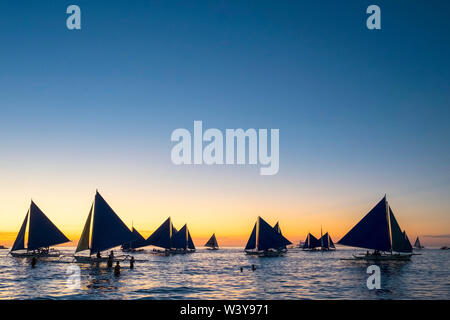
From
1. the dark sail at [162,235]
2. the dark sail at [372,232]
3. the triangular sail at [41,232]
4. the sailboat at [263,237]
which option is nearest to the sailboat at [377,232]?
the dark sail at [372,232]

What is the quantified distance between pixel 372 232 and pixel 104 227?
43114 millimetres

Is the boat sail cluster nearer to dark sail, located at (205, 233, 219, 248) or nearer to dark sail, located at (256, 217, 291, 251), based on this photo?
dark sail, located at (256, 217, 291, 251)

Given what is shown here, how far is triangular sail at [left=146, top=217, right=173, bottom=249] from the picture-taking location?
108m

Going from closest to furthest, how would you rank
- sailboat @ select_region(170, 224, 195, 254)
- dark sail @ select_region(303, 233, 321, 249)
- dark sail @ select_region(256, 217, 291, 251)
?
dark sail @ select_region(256, 217, 291, 251), sailboat @ select_region(170, 224, 195, 254), dark sail @ select_region(303, 233, 321, 249)

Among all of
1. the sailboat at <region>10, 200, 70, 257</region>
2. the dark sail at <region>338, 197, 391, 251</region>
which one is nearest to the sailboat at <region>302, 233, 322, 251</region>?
the dark sail at <region>338, 197, 391, 251</region>

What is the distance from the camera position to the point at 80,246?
58.6m

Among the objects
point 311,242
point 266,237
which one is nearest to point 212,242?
point 311,242

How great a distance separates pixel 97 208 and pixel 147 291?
24442mm

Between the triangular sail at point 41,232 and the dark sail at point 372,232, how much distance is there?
54924 mm

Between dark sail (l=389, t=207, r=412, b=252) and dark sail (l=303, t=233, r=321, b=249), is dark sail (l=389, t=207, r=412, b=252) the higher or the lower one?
the higher one

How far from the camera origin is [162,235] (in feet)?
358

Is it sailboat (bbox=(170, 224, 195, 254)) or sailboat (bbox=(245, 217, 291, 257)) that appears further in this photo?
sailboat (bbox=(170, 224, 195, 254))
